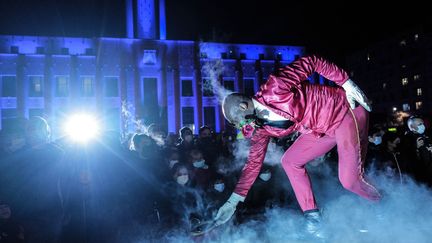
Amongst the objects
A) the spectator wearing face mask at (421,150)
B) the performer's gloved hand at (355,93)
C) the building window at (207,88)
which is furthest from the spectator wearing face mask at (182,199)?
the building window at (207,88)

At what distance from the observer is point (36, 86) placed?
34.1 metres

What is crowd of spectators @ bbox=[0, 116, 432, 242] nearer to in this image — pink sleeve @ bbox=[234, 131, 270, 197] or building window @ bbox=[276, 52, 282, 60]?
pink sleeve @ bbox=[234, 131, 270, 197]

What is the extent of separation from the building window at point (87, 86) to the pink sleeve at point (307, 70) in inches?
1337

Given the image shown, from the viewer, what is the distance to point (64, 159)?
4.82 metres

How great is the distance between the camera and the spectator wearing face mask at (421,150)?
6.69 metres

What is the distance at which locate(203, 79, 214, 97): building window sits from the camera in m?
38.0

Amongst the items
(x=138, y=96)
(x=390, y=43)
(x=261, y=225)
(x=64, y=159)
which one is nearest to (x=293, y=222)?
(x=261, y=225)

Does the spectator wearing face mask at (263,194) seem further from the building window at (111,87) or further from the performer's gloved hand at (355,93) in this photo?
the building window at (111,87)

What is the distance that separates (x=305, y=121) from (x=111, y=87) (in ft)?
112

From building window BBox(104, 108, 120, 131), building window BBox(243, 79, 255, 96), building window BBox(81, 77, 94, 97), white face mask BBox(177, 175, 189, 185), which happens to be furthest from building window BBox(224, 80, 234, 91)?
white face mask BBox(177, 175, 189, 185)

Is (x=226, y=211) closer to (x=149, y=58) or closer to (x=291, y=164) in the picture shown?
(x=291, y=164)

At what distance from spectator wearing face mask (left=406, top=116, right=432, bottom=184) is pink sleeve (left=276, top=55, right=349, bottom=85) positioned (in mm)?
4245

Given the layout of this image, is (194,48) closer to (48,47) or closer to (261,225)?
(48,47)

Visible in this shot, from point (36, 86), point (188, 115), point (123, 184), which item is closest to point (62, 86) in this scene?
point (36, 86)
